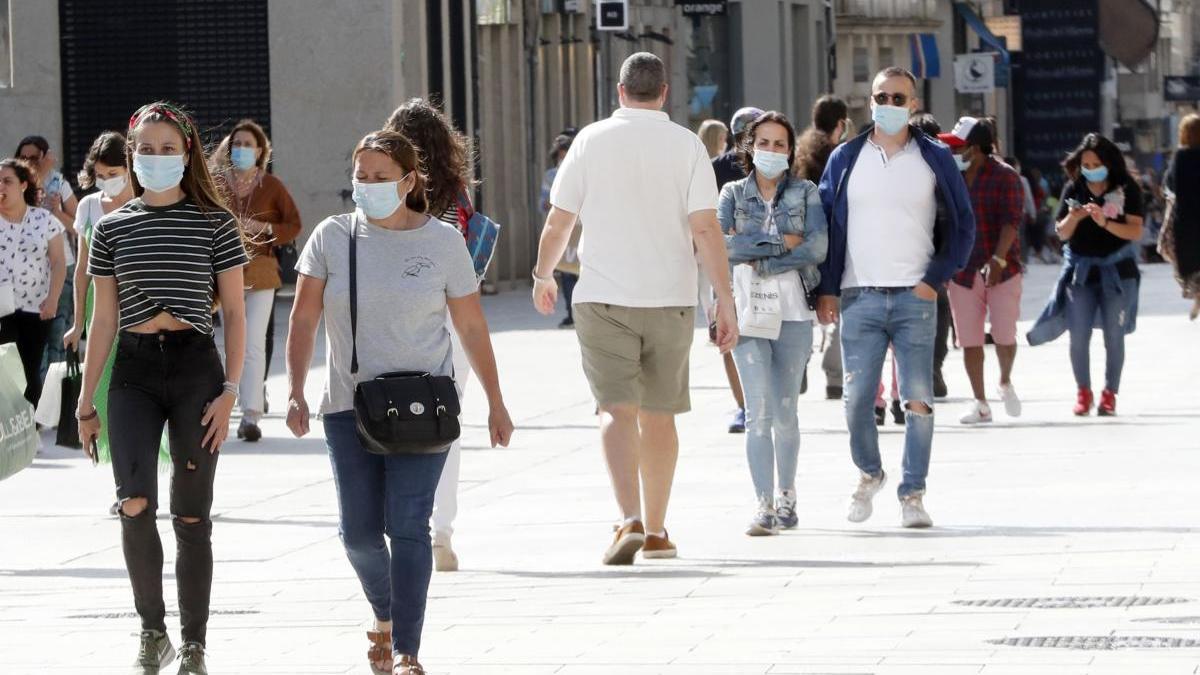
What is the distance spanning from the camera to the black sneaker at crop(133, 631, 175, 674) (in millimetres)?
7641


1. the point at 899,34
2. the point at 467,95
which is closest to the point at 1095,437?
the point at 467,95

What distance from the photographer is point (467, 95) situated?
114ft

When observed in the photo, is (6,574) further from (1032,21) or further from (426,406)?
(1032,21)

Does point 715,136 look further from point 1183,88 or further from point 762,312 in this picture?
point 1183,88

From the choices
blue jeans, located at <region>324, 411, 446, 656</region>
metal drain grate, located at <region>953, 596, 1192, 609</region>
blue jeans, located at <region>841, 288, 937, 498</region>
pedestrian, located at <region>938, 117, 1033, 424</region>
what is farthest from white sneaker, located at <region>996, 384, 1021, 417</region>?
blue jeans, located at <region>324, 411, 446, 656</region>

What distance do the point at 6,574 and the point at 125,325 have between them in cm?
315

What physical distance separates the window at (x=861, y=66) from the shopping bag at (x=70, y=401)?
174ft

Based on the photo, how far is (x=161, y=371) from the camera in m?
7.68

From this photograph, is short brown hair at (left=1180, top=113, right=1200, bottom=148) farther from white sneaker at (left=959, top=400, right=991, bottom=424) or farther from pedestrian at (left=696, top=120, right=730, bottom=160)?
pedestrian at (left=696, top=120, right=730, bottom=160)

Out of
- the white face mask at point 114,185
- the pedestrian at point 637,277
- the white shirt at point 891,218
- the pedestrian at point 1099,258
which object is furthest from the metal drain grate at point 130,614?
the pedestrian at point 1099,258

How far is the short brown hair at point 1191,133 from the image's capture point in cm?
1638

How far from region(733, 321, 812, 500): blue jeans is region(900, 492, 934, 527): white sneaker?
463 mm

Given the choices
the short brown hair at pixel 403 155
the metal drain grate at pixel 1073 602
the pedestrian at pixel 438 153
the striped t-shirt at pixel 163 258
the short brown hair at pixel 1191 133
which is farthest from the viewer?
the short brown hair at pixel 1191 133

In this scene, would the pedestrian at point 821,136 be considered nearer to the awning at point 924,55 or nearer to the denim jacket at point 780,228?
the denim jacket at point 780,228
